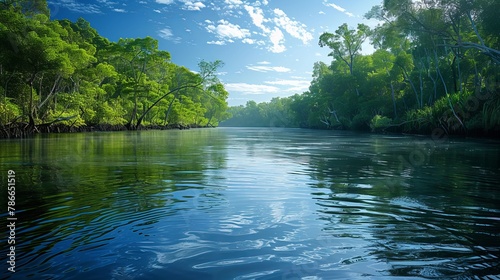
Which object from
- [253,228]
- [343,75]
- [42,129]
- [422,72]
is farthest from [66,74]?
[343,75]

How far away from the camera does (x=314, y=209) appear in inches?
178

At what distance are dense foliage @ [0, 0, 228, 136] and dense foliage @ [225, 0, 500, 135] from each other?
72.7 ft

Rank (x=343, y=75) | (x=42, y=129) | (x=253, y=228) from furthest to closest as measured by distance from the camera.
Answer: (x=343, y=75) → (x=42, y=129) → (x=253, y=228)

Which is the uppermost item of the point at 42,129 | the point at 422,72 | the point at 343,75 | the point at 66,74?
the point at 343,75

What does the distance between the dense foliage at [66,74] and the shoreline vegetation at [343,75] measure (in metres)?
0.10

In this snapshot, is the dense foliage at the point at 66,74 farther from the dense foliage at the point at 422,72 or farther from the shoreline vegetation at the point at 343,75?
the dense foliage at the point at 422,72

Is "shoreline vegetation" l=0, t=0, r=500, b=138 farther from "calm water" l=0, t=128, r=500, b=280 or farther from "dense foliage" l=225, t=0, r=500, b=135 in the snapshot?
"calm water" l=0, t=128, r=500, b=280

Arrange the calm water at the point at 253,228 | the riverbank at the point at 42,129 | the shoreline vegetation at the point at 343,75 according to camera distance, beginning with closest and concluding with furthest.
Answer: the calm water at the point at 253,228 → the riverbank at the point at 42,129 → the shoreline vegetation at the point at 343,75

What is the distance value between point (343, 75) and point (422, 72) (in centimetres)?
1649

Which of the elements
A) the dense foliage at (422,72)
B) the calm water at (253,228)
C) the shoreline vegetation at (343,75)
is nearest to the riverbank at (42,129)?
the shoreline vegetation at (343,75)

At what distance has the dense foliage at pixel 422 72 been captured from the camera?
23516 millimetres

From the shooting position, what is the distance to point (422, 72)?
38750 millimetres

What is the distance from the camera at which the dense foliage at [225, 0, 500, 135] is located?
2352 cm

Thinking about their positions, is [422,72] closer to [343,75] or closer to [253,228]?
[343,75]
